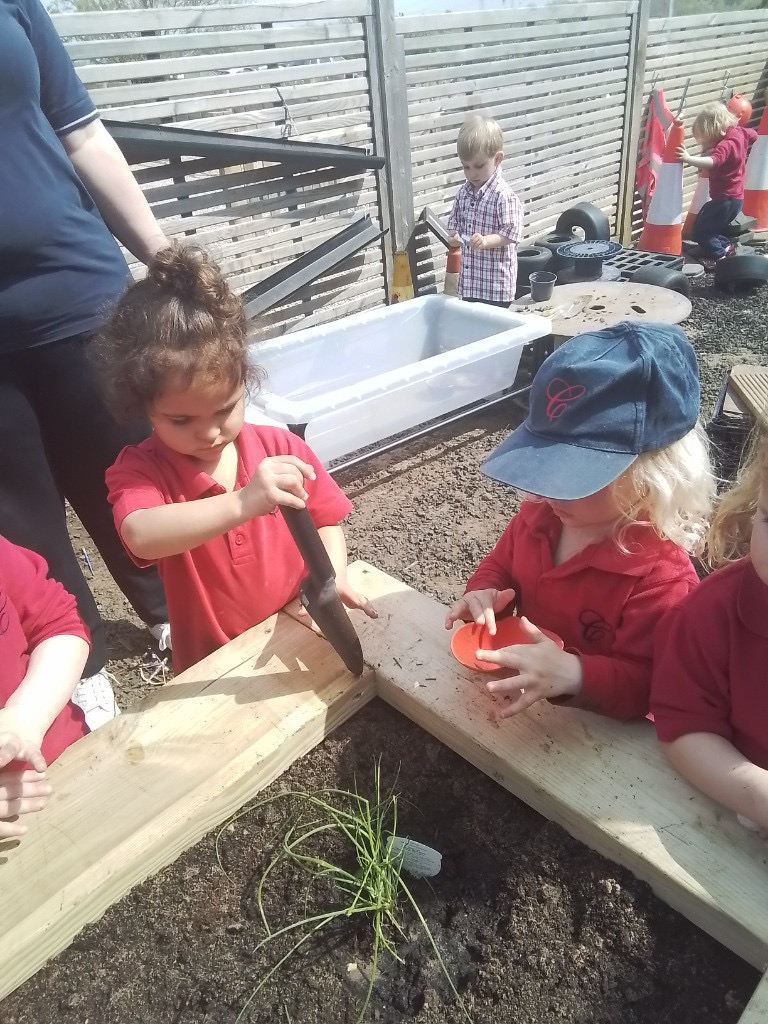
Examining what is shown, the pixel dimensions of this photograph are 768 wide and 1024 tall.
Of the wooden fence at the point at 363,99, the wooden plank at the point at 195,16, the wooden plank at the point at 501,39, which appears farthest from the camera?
the wooden plank at the point at 501,39

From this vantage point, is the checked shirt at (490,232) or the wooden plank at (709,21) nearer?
the checked shirt at (490,232)

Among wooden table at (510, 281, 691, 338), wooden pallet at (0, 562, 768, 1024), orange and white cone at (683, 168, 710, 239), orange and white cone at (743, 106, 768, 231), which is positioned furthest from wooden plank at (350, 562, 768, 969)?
orange and white cone at (743, 106, 768, 231)

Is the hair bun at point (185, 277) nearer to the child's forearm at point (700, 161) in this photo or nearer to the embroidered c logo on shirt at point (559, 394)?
the embroidered c logo on shirt at point (559, 394)

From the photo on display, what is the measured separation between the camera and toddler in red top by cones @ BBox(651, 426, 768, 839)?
3.18 ft

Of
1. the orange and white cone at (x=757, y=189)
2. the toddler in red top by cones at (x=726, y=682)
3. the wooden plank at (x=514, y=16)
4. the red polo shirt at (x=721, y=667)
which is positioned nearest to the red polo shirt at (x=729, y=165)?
the orange and white cone at (x=757, y=189)

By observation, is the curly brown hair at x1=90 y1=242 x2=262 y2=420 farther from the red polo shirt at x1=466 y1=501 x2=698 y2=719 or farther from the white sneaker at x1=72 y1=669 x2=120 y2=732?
the white sneaker at x1=72 y1=669 x2=120 y2=732

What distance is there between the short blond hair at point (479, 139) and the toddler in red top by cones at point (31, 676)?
4.39 m

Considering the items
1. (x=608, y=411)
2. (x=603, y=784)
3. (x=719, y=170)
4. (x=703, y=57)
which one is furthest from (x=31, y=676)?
(x=703, y=57)

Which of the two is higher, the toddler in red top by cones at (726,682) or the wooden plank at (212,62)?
the wooden plank at (212,62)

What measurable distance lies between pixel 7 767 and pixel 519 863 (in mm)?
795

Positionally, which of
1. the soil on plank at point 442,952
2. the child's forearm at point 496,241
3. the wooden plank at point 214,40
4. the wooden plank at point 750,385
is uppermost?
the wooden plank at point 214,40

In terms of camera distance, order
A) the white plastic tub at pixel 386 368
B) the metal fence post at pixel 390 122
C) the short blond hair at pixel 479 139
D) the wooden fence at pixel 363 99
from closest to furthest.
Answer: the white plastic tub at pixel 386 368, the wooden fence at pixel 363 99, the short blond hair at pixel 479 139, the metal fence post at pixel 390 122

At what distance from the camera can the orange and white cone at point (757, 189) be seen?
27.6ft

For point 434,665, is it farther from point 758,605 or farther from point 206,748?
point 758,605
